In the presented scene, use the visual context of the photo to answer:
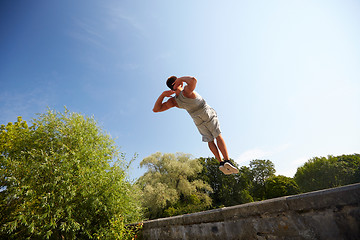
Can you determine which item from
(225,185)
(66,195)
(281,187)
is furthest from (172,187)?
(66,195)

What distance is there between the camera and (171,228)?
3.65m

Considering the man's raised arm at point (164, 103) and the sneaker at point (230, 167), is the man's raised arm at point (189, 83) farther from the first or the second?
the sneaker at point (230, 167)

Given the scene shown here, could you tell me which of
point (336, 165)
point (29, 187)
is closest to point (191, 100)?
point (29, 187)

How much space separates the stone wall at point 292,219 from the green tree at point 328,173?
3028 cm

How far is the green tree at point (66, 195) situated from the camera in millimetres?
5855

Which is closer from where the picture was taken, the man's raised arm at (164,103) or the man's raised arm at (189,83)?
the man's raised arm at (189,83)

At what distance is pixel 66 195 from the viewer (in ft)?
20.4

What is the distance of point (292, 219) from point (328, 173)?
31.3 meters

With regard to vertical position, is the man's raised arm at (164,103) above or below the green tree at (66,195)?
above

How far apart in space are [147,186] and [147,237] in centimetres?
1907

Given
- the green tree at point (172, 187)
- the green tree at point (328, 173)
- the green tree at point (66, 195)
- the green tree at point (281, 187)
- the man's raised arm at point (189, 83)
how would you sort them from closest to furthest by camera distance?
the man's raised arm at point (189, 83) → the green tree at point (66, 195) → the green tree at point (172, 187) → the green tree at point (328, 173) → the green tree at point (281, 187)

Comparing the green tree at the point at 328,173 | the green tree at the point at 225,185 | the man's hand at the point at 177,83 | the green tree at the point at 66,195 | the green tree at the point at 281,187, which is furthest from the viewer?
the green tree at the point at 225,185

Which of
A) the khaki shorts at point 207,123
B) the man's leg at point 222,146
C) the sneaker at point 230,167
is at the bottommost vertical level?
the sneaker at point 230,167

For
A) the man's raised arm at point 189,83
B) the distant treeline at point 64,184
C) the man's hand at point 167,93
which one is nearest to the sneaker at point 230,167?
the man's raised arm at point 189,83
